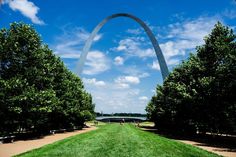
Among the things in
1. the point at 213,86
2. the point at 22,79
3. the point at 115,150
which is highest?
the point at 22,79

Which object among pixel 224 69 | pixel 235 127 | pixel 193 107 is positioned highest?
pixel 224 69

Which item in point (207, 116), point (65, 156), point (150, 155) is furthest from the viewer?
point (207, 116)

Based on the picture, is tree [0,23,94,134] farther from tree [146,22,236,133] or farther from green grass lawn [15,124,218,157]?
tree [146,22,236,133]

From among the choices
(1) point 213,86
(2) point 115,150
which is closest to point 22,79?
(2) point 115,150

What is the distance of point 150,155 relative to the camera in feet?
62.7

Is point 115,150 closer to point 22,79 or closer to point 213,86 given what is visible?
point 22,79

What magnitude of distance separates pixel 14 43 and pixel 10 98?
21.2 feet

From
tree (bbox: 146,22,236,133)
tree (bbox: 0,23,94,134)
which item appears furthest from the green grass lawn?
tree (bbox: 146,22,236,133)

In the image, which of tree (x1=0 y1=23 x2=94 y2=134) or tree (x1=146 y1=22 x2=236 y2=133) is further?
tree (x1=146 y1=22 x2=236 y2=133)

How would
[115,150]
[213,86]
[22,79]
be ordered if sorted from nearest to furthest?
1. [115,150]
2. [22,79]
3. [213,86]

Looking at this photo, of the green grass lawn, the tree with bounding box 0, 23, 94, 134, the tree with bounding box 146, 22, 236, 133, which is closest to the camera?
the green grass lawn

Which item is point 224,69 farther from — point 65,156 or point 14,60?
point 14,60

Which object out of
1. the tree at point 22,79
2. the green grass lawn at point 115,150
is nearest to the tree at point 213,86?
the green grass lawn at point 115,150

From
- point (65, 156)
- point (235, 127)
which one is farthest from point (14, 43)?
point (235, 127)
